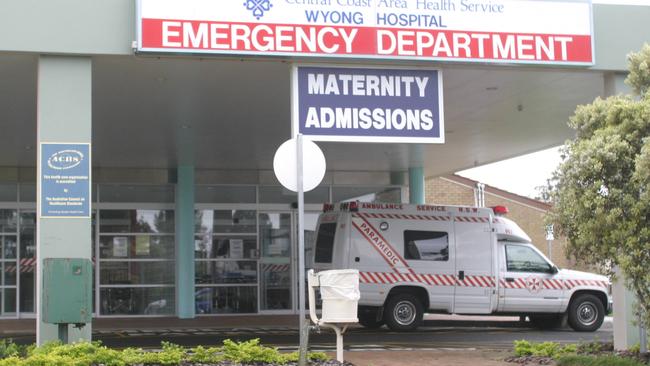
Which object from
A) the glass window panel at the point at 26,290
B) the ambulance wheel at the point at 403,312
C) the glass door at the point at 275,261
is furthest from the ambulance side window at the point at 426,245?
the glass window panel at the point at 26,290

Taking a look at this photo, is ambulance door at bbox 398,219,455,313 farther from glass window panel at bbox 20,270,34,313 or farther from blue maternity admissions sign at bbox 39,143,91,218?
glass window panel at bbox 20,270,34,313

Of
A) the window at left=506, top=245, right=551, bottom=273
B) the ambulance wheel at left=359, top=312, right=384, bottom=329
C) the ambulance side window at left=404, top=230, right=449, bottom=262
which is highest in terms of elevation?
the ambulance side window at left=404, top=230, right=449, bottom=262

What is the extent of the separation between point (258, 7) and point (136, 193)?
42.6 ft

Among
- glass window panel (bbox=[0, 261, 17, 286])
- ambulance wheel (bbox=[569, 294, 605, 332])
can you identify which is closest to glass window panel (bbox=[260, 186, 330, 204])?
glass window panel (bbox=[0, 261, 17, 286])

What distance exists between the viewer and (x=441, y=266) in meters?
18.0

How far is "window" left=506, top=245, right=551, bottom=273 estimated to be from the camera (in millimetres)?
18375

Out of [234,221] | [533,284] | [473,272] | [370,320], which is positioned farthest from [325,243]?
[234,221]

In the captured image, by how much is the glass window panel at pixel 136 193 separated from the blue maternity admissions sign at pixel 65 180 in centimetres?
1239

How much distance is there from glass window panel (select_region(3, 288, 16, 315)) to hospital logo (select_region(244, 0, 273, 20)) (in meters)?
14.8

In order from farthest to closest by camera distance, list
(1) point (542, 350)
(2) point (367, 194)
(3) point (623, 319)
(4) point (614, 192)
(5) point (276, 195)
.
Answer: (2) point (367, 194) < (5) point (276, 195) < (3) point (623, 319) < (1) point (542, 350) < (4) point (614, 192)

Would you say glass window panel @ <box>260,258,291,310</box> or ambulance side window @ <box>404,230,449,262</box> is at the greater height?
ambulance side window @ <box>404,230,449,262</box>

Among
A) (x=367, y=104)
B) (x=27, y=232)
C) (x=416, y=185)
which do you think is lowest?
(x=27, y=232)

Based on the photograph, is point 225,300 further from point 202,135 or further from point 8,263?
point 202,135

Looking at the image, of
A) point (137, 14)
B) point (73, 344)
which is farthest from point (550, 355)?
point (137, 14)
